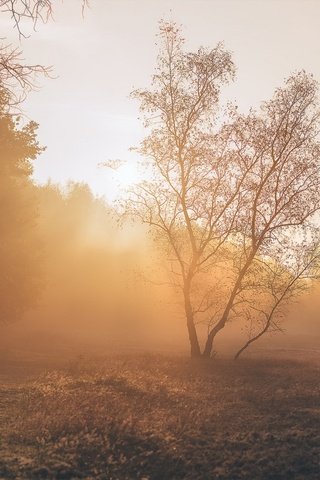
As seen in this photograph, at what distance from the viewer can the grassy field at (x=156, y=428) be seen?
858 cm

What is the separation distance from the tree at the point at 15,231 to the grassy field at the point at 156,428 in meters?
15.2

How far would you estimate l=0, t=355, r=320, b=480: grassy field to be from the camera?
8578 mm

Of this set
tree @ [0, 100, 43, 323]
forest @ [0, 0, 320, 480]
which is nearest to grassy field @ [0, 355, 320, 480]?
forest @ [0, 0, 320, 480]

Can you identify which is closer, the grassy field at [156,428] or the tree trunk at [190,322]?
the grassy field at [156,428]

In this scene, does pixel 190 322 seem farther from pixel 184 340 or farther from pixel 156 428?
pixel 184 340

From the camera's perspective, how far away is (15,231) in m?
33.4

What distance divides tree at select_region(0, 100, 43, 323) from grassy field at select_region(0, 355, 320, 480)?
1518 centimetres

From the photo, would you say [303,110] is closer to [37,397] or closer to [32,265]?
[37,397]

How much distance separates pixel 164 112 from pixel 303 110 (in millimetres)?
7016

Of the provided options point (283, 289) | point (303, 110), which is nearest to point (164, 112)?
point (303, 110)

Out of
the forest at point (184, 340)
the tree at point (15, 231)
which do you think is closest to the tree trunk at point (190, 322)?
the forest at point (184, 340)

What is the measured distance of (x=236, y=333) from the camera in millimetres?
68188

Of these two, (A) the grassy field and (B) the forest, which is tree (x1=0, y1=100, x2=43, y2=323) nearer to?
(B) the forest

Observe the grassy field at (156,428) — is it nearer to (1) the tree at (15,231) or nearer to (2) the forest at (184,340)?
(2) the forest at (184,340)
